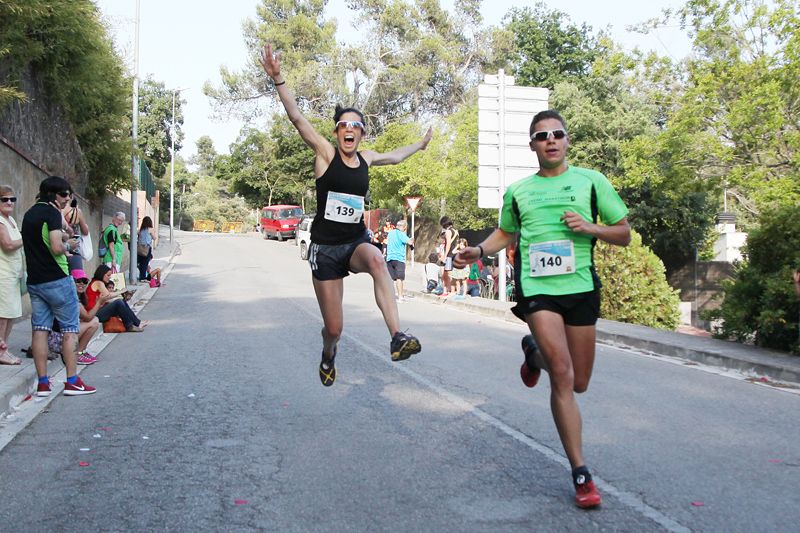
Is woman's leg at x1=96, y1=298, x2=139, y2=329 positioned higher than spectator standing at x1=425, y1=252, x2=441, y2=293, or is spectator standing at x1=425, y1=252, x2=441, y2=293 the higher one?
spectator standing at x1=425, y1=252, x2=441, y2=293

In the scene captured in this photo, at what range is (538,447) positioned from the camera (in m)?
5.41

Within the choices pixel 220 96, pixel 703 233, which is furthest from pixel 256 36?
pixel 703 233

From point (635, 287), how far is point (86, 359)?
9.58 metres

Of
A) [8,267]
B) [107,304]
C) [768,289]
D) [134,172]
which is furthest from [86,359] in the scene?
[134,172]

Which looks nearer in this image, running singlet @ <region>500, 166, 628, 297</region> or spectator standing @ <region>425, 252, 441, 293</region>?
running singlet @ <region>500, 166, 628, 297</region>

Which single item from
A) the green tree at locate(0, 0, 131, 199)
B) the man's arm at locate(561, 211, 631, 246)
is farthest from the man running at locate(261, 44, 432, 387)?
the green tree at locate(0, 0, 131, 199)

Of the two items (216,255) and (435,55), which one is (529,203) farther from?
(435,55)

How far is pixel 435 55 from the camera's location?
49969 millimetres

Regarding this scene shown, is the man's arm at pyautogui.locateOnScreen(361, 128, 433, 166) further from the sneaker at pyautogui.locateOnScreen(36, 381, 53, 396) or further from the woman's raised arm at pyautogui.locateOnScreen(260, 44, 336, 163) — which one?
the sneaker at pyautogui.locateOnScreen(36, 381, 53, 396)

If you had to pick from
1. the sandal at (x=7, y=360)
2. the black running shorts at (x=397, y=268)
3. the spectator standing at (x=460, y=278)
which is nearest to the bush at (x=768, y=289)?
the black running shorts at (x=397, y=268)

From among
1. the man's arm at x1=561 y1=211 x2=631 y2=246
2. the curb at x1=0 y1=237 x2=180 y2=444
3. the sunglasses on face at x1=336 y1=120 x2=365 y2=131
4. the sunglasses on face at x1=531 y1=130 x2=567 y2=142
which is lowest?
the curb at x1=0 y1=237 x2=180 y2=444

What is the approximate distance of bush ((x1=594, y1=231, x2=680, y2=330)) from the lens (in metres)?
14.4

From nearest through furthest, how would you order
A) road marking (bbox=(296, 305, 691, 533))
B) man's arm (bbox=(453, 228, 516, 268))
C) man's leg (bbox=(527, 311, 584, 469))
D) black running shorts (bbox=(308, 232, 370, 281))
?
road marking (bbox=(296, 305, 691, 533)) < man's leg (bbox=(527, 311, 584, 469)) < man's arm (bbox=(453, 228, 516, 268)) < black running shorts (bbox=(308, 232, 370, 281))

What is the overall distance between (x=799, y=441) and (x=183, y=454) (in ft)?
14.4
